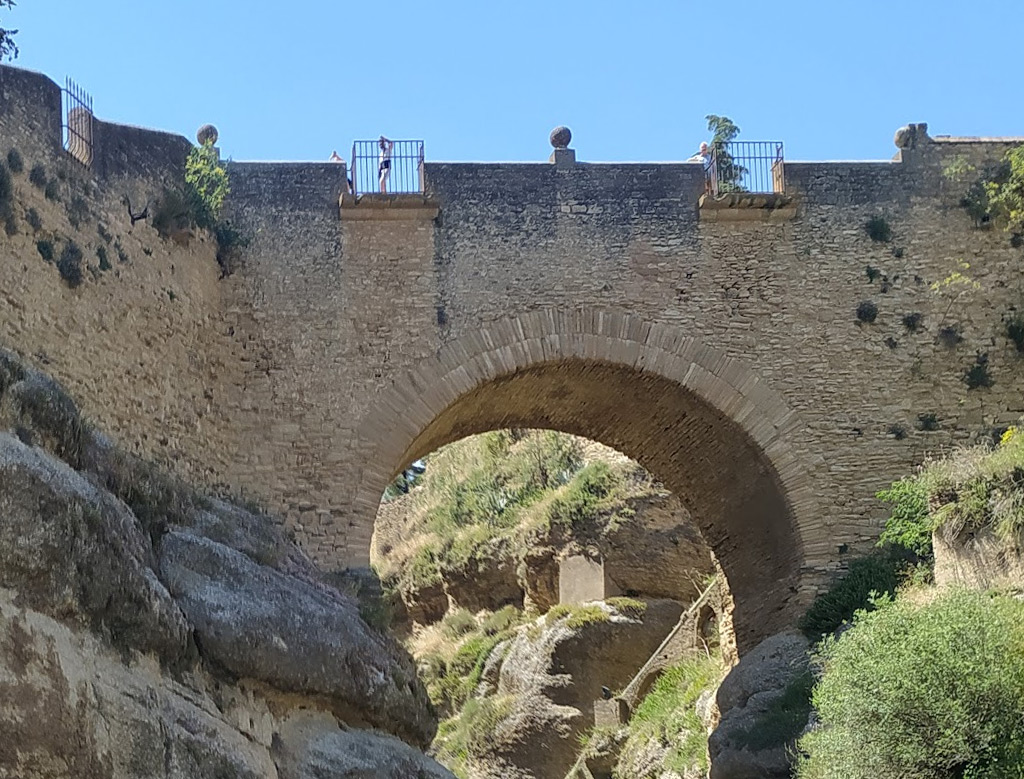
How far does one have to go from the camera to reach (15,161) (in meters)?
11.2

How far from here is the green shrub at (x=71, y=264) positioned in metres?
11.5

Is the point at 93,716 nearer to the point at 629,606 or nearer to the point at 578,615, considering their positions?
the point at 578,615

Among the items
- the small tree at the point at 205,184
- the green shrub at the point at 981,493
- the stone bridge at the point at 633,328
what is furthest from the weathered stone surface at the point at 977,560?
the small tree at the point at 205,184

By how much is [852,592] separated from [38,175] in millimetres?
8174

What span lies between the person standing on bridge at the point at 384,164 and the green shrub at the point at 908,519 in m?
5.81

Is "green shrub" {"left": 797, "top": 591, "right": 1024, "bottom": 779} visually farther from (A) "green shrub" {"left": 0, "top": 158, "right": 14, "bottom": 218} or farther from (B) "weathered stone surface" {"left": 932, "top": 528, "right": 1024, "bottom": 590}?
(A) "green shrub" {"left": 0, "top": 158, "right": 14, "bottom": 218}

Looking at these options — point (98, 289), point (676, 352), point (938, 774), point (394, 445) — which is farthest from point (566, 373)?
point (938, 774)

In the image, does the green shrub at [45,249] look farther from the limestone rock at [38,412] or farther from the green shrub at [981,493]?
the green shrub at [981,493]

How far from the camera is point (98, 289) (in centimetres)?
1192

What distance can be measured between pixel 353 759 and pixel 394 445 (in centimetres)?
477

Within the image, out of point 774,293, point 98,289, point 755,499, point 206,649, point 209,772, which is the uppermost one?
→ point 774,293

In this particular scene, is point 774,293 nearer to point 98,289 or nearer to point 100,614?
point 98,289

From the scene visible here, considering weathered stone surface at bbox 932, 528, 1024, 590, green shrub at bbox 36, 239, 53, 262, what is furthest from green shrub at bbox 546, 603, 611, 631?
green shrub at bbox 36, 239, 53, 262

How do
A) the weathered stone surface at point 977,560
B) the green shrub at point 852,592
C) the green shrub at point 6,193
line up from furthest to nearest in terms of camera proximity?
the green shrub at point 852,592 → the weathered stone surface at point 977,560 → the green shrub at point 6,193
